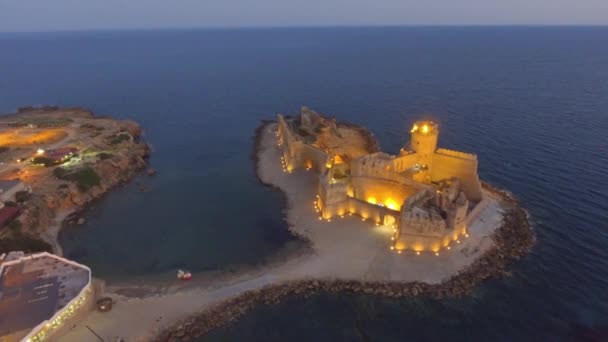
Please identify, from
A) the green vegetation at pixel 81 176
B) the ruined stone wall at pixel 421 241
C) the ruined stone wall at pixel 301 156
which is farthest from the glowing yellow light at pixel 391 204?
the green vegetation at pixel 81 176

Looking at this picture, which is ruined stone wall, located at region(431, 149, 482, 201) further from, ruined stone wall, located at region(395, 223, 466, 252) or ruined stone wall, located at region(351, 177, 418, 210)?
ruined stone wall, located at region(395, 223, 466, 252)

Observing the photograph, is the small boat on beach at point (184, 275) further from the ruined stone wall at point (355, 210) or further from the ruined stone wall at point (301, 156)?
the ruined stone wall at point (301, 156)

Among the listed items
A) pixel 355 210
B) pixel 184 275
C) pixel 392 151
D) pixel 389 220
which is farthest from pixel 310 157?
pixel 184 275

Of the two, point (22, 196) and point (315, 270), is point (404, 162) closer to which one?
point (315, 270)

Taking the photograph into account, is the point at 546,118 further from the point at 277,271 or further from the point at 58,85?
the point at 58,85

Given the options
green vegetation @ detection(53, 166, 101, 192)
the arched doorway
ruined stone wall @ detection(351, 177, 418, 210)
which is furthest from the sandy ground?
green vegetation @ detection(53, 166, 101, 192)

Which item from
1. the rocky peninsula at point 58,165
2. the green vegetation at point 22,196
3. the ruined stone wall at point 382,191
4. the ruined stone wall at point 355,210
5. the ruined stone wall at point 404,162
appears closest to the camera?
the ruined stone wall at point 382,191
